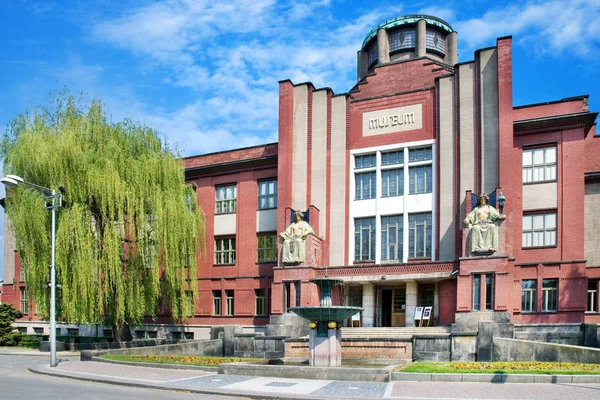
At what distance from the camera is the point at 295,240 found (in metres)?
31.9

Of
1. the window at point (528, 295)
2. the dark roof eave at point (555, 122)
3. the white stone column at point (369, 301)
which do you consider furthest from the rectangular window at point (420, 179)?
the window at point (528, 295)

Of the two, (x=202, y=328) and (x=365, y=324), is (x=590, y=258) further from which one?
(x=202, y=328)

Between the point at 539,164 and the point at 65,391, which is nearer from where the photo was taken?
the point at 65,391

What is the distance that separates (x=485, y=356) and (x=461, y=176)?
33.0 ft

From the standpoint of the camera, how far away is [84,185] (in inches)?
1083

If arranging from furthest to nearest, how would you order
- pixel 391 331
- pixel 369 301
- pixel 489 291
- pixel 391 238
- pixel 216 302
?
pixel 216 302
pixel 391 238
pixel 369 301
pixel 391 331
pixel 489 291

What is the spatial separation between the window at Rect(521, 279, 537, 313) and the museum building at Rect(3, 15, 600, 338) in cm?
7

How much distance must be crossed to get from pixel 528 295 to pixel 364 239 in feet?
29.6

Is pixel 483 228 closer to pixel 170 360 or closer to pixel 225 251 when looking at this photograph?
pixel 170 360

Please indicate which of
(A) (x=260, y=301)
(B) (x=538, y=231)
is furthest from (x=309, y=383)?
(A) (x=260, y=301)

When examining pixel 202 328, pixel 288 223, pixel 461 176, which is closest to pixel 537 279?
pixel 461 176

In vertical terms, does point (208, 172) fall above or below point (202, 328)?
above

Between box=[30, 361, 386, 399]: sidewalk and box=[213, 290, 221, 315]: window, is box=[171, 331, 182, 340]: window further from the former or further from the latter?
box=[30, 361, 386, 399]: sidewalk

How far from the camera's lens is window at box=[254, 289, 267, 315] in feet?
115
